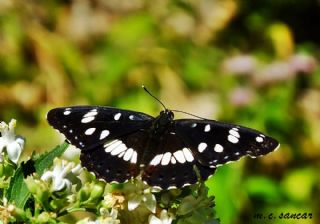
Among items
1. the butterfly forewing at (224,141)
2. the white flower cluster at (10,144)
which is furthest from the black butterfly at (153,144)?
the white flower cluster at (10,144)

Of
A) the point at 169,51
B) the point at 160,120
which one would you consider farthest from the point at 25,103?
the point at 160,120

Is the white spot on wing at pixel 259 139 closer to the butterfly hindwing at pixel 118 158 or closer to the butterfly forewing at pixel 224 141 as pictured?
the butterfly forewing at pixel 224 141

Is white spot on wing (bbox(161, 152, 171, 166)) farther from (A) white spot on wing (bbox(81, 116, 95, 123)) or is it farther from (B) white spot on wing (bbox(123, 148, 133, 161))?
(A) white spot on wing (bbox(81, 116, 95, 123))

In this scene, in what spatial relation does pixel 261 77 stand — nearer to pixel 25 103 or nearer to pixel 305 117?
pixel 305 117

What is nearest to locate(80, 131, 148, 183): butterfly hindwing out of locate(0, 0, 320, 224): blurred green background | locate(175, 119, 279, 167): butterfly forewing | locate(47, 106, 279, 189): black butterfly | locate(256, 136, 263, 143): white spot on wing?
locate(47, 106, 279, 189): black butterfly

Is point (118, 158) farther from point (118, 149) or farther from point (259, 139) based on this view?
point (259, 139)

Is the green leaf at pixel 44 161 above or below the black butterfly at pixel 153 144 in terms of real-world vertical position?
below
